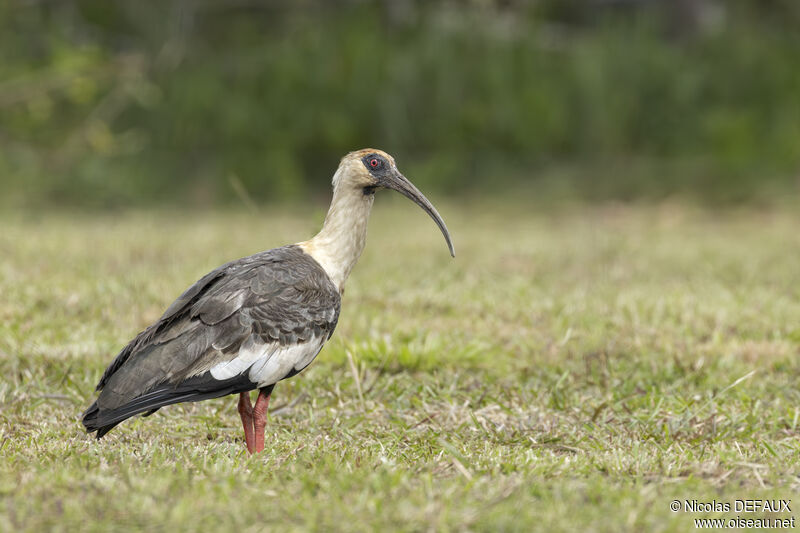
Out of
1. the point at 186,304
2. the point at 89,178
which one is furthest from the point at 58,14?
the point at 186,304

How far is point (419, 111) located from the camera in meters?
13.1

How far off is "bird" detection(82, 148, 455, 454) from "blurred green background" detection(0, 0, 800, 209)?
8067 mm

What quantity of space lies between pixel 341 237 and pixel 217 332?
0.86 metres

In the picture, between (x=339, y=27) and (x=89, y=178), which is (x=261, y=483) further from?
(x=339, y=27)

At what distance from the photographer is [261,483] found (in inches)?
130

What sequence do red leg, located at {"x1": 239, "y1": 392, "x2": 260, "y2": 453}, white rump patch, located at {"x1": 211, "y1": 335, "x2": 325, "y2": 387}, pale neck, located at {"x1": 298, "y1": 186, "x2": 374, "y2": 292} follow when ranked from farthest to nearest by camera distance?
pale neck, located at {"x1": 298, "y1": 186, "x2": 374, "y2": 292} → red leg, located at {"x1": 239, "y1": 392, "x2": 260, "y2": 453} → white rump patch, located at {"x1": 211, "y1": 335, "x2": 325, "y2": 387}

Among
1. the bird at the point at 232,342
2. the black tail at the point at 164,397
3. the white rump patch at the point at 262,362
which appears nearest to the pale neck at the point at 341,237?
the bird at the point at 232,342

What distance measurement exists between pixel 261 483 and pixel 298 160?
1006 centimetres

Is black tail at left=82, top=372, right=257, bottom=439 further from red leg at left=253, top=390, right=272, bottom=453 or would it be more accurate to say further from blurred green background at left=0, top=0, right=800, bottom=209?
blurred green background at left=0, top=0, right=800, bottom=209

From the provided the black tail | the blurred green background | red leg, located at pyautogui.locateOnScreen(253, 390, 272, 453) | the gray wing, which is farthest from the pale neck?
the blurred green background

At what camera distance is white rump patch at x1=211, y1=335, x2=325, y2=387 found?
3.82 m

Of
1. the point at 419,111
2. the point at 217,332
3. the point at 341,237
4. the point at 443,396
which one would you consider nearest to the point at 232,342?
the point at 217,332

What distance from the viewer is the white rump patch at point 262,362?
382cm

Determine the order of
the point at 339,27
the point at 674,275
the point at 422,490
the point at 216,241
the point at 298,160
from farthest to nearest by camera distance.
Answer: the point at 339,27, the point at 298,160, the point at 216,241, the point at 674,275, the point at 422,490
